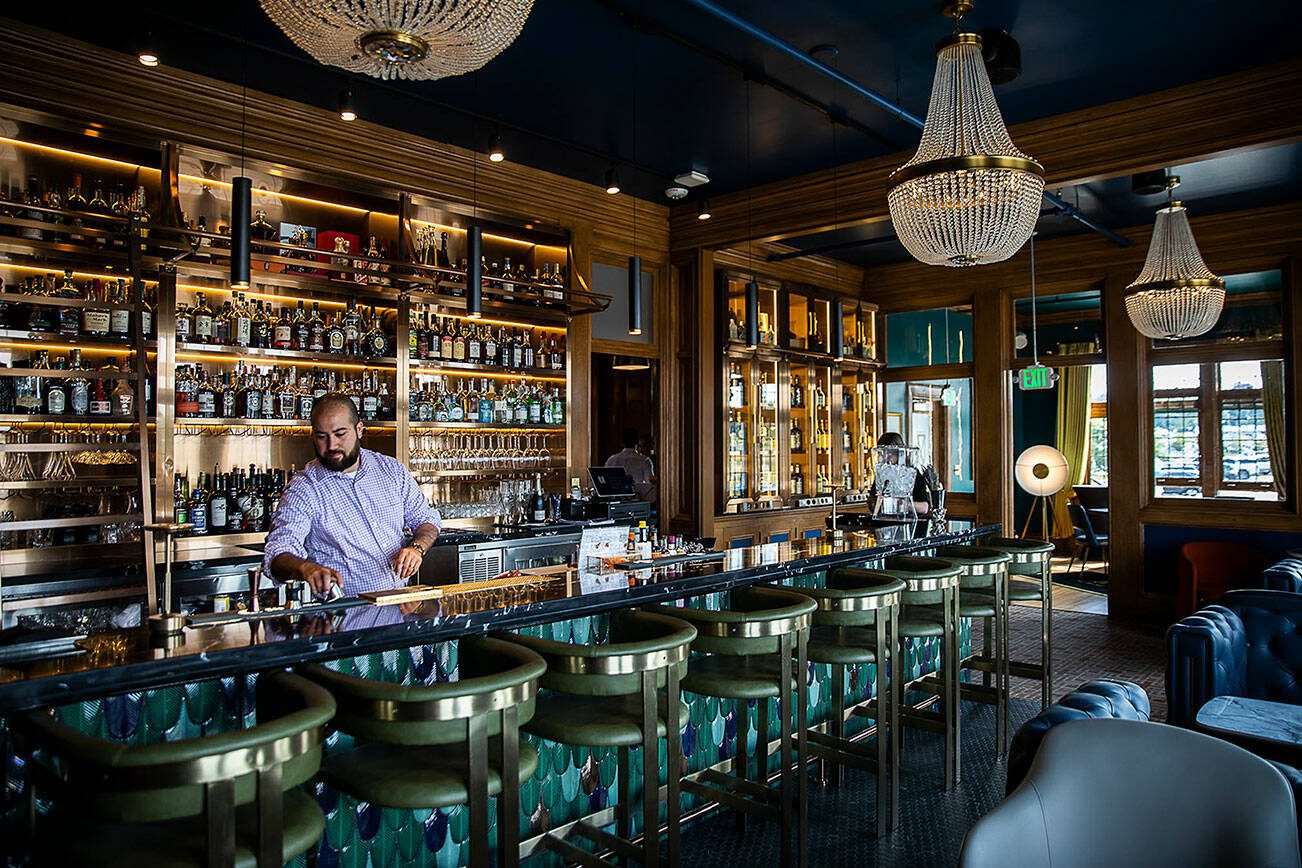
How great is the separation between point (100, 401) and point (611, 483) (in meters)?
3.56

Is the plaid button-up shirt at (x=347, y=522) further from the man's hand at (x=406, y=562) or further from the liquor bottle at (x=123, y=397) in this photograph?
the liquor bottle at (x=123, y=397)

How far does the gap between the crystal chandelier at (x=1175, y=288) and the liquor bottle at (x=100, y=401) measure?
695 centimetres

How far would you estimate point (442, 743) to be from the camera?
6.78 feet

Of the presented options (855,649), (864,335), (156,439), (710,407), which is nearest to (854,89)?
(855,649)

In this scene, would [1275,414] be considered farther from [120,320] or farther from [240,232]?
[120,320]

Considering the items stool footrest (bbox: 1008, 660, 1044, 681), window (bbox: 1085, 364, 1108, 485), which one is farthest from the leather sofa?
window (bbox: 1085, 364, 1108, 485)

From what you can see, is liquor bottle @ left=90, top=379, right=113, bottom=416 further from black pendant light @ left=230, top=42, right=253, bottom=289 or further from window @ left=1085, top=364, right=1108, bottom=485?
window @ left=1085, top=364, right=1108, bottom=485

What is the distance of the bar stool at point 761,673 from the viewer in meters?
2.92

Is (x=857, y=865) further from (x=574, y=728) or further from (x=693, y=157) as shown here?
(x=693, y=157)

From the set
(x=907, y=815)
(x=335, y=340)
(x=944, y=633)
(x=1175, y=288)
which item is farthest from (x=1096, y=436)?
(x=335, y=340)

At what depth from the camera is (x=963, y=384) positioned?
1184 centimetres

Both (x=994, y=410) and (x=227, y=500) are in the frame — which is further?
(x=994, y=410)

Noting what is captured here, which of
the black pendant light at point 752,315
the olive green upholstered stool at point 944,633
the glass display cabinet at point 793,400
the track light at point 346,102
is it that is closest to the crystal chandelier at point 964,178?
the olive green upholstered stool at point 944,633

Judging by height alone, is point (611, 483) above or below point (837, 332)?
below
